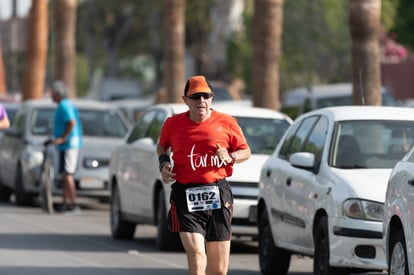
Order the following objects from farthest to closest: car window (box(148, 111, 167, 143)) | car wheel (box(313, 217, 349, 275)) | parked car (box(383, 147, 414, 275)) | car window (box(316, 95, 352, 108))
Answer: car window (box(316, 95, 352, 108)) < car window (box(148, 111, 167, 143)) < car wheel (box(313, 217, 349, 275)) < parked car (box(383, 147, 414, 275))

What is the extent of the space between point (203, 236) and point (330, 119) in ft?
11.1

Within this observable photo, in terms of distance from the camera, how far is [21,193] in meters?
25.2

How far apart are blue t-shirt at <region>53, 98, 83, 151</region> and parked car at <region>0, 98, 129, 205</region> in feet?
3.00

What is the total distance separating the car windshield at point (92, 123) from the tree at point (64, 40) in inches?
678

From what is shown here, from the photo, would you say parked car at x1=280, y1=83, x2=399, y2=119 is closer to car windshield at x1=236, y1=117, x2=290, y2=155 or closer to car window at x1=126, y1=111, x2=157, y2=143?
car window at x1=126, y1=111, x2=157, y2=143

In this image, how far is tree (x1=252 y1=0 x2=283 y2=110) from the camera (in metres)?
27.2

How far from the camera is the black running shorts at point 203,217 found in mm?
10820

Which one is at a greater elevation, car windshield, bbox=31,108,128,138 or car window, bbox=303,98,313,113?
car window, bbox=303,98,313,113

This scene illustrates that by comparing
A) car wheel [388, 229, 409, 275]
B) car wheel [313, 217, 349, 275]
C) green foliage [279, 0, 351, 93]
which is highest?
car wheel [388, 229, 409, 275]

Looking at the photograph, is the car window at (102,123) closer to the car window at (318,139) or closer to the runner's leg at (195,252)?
the car window at (318,139)

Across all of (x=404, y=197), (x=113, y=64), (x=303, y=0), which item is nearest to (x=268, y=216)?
(x=404, y=197)

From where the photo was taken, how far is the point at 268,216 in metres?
14.7

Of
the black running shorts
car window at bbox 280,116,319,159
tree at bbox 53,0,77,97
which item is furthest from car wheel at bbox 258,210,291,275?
tree at bbox 53,0,77,97

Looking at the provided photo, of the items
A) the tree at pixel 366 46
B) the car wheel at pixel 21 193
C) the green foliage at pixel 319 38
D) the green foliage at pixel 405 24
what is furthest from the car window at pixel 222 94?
the tree at pixel 366 46
